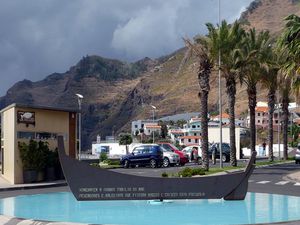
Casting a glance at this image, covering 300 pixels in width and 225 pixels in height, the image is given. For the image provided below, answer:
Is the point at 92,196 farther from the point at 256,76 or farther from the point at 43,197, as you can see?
the point at 256,76

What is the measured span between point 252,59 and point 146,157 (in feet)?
37.3

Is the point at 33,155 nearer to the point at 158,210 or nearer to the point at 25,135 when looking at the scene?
the point at 25,135

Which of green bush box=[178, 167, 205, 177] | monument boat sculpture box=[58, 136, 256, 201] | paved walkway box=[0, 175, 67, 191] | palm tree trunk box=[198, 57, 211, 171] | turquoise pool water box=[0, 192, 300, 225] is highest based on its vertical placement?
palm tree trunk box=[198, 57, 211, 171]

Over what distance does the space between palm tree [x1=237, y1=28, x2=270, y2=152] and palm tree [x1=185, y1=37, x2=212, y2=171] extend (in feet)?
14.7

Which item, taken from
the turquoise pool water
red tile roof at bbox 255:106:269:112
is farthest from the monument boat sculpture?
red tile roof at bbox 255:106:269:112

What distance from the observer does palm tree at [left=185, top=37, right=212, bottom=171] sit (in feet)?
127

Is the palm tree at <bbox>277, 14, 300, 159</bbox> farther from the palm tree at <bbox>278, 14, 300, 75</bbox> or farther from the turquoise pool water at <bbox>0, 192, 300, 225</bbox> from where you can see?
the turquoise pool water at <bbox>0, 192, 300, 225</bbox>

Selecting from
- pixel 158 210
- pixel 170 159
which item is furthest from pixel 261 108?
pixel 158 210

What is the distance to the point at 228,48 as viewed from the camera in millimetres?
42062

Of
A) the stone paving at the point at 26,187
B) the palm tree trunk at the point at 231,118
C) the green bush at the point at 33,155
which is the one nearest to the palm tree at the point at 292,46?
the palm tree trunk at the point at 231,118

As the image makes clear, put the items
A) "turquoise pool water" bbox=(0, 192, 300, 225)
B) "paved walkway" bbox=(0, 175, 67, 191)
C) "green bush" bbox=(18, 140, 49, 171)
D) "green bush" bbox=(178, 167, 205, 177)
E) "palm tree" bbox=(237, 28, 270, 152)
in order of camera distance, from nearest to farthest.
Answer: "turquoise pool water" bbox=(0, 192, 300, 225) < "paved walkway" bbox=(0, 175, 67, 191) < "green bush" bbox=(18, 140, 49, 171) < "green bush" bbox=(178, 167, 205, 177) < "palm tree" bbox=(237, 28, 270, 152)

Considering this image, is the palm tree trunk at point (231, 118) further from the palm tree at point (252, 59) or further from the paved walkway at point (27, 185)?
the paved walkway at point (27, 185)

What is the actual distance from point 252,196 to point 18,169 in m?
12.8

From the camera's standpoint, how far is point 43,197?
23844mm
